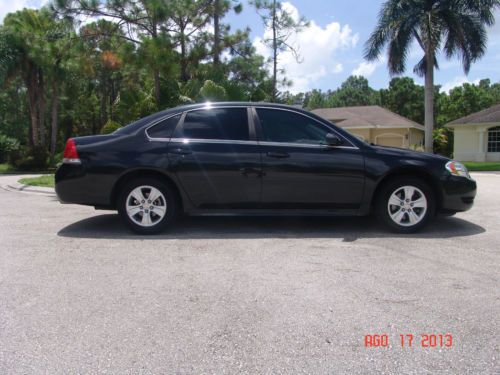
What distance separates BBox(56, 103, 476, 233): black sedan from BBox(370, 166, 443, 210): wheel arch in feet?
0.04

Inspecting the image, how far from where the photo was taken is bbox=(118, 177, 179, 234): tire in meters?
5.61

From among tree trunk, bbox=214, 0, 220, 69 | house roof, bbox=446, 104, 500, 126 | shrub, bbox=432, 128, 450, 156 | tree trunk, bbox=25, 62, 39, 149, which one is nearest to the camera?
tree trunk, bbox=214, 0, 220, 69

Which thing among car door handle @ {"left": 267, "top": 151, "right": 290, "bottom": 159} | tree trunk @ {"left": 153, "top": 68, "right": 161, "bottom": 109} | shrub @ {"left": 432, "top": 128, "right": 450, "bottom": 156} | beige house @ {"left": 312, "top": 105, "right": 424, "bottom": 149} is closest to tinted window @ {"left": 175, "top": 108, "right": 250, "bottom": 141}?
car door handle @ {"left": 267, "top": 151, "right": 290, "bottom": 159}

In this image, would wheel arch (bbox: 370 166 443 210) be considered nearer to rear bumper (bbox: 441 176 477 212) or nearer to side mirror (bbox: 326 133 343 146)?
rear bumper (bbox: 441 176 477 212)

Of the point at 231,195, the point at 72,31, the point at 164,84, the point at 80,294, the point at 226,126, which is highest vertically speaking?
the point at 72,31

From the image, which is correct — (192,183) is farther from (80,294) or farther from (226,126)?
(80,294)

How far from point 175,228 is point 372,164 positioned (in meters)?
2.82

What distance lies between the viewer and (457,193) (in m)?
5.71

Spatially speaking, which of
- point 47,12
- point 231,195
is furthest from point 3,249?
point 47,12

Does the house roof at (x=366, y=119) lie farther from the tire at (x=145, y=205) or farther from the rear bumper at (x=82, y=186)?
the rear bumper at (x=82, y=186)

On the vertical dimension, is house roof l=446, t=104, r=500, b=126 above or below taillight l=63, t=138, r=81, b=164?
above

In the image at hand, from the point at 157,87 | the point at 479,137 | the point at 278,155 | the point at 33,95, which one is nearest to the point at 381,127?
the point at 479,137

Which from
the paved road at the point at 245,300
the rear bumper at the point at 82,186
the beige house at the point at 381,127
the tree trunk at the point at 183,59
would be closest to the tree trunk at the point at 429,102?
the beige house at the point at 381,127

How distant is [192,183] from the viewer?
558cm
